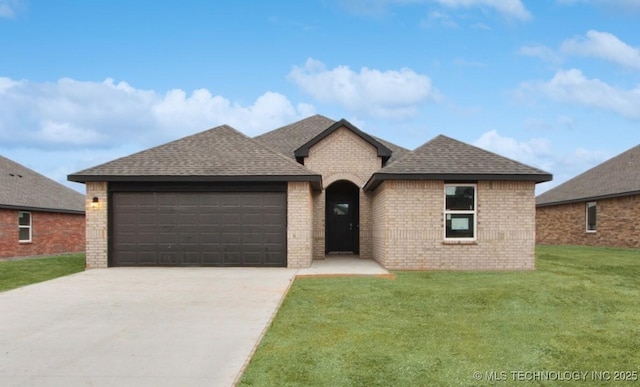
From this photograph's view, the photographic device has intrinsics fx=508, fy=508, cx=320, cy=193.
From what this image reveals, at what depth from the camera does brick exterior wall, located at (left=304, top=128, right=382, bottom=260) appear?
19.6 meters

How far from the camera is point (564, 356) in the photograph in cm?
601

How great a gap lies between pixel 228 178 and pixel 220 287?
4438mm

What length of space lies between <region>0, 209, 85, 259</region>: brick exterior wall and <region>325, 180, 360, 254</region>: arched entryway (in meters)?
13.5

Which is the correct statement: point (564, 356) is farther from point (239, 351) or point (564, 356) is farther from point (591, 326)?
point (239, 351)

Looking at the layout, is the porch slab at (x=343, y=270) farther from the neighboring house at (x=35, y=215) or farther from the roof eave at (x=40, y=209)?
the neighboring house at (x=35, y=215)

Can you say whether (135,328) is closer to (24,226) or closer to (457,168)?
→ (457,168)

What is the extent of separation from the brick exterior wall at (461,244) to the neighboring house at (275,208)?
1.1 inches

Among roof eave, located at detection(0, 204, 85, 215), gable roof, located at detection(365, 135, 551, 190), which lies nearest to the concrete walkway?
gable roof, located at detection(365, 135, 551, 190)

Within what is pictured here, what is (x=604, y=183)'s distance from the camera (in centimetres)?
2778

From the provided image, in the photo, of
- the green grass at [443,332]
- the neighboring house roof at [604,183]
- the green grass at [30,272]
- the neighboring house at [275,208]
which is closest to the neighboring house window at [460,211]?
the neighboring house at [275,208]

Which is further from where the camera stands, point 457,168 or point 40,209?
point 40,209

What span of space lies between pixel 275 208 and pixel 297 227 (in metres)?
0.89

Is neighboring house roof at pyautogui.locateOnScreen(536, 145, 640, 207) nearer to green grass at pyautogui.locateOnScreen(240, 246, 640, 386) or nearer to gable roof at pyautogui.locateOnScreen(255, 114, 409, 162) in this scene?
gable roof at pyautogui.locateOnScreen(255, 114, 409, 162)

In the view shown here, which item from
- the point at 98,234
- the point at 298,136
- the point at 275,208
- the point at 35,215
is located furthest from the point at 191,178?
the point at 35,215
